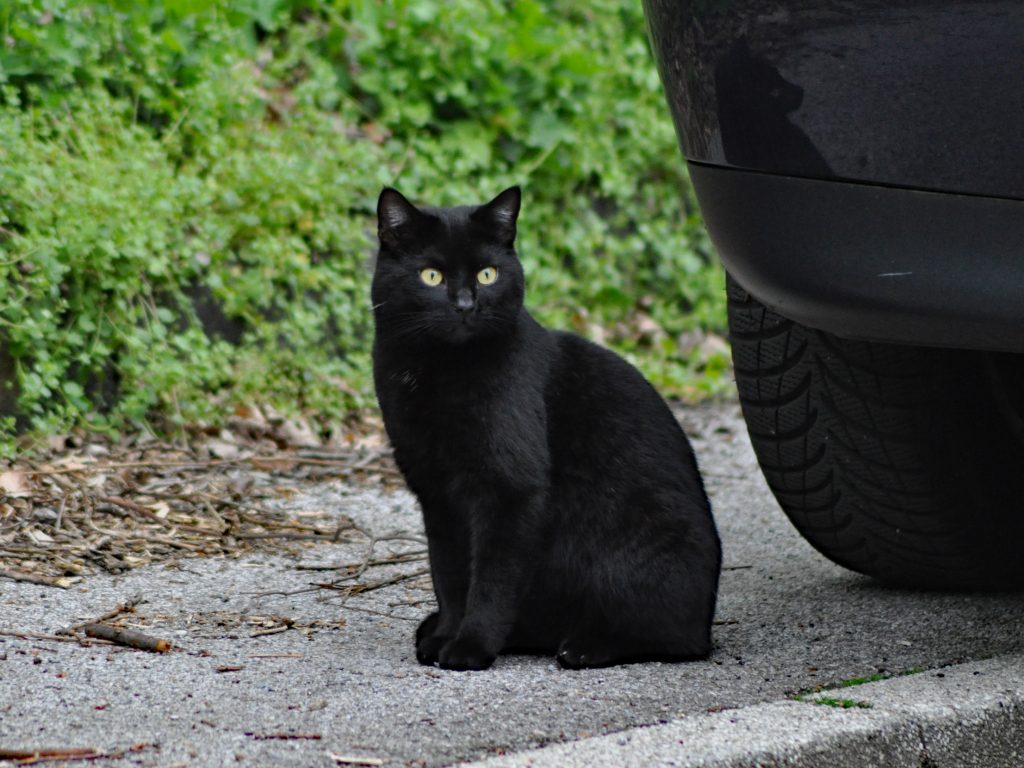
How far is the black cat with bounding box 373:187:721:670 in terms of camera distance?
2619mm

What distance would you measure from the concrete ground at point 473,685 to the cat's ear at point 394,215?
0.78 meters

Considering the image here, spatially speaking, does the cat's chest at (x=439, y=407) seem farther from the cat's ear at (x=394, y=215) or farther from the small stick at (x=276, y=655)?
the small stick at (x=276, y=655)

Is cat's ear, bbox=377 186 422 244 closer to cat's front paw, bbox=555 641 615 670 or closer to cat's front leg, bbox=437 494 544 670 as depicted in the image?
cat's front leg, bbox=437 494 544 670

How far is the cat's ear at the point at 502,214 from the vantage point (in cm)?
281

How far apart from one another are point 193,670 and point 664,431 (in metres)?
0.98

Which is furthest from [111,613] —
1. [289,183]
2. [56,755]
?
[289,183]

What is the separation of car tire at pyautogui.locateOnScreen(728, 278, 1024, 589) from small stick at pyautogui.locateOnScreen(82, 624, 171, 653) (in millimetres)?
1267

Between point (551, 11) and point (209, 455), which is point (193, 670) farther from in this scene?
point (551, 11)

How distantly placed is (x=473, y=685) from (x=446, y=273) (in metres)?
0.79

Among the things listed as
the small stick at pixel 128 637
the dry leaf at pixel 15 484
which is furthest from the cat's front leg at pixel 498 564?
the dry leaf at pixel 15 484

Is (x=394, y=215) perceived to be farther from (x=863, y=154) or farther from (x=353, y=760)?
(x=353, y=760)

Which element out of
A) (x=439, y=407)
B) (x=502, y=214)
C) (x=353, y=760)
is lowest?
(x=353, y=760)

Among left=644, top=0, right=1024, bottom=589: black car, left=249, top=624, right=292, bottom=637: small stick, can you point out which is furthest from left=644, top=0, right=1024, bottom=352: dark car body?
left=249, top=624, right=292, bottom=637: small stick

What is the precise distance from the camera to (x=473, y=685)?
2.41m
